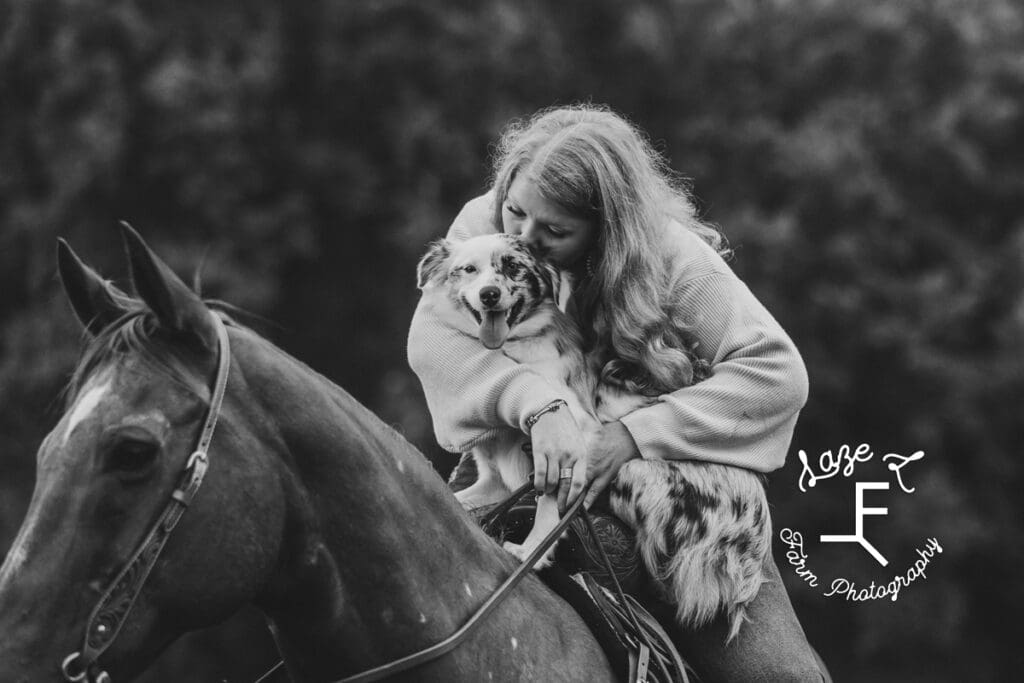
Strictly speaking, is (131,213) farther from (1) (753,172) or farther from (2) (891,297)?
(2) (891,297)

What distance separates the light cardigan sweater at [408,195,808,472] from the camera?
368cm

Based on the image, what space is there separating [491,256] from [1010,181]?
54.6ft

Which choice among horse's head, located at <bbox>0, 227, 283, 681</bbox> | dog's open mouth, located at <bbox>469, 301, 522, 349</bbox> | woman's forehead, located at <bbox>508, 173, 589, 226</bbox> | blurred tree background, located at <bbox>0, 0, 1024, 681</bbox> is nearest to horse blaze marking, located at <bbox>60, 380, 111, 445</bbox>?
horse's head, located at <bbox>0, 227, 283, 681</bbox>

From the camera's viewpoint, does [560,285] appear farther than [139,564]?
Yes

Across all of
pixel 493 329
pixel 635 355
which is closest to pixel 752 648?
pixel 635 355

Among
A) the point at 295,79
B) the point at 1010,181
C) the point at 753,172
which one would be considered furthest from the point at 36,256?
the point at 1010,181

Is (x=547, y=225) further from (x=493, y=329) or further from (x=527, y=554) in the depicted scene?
(x=527, y=554)

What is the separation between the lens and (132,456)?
101 inches

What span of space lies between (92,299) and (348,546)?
0.71 meters

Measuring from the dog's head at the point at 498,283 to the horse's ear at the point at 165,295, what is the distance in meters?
1.38

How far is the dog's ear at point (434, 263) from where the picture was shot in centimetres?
428

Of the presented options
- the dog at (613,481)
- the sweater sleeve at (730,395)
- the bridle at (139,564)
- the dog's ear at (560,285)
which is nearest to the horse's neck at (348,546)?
the bridle at (139,564)

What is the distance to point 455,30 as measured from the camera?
17500 millimetres

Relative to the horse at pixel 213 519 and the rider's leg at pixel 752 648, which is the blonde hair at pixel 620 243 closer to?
the rider's leg at pixel 752 648
